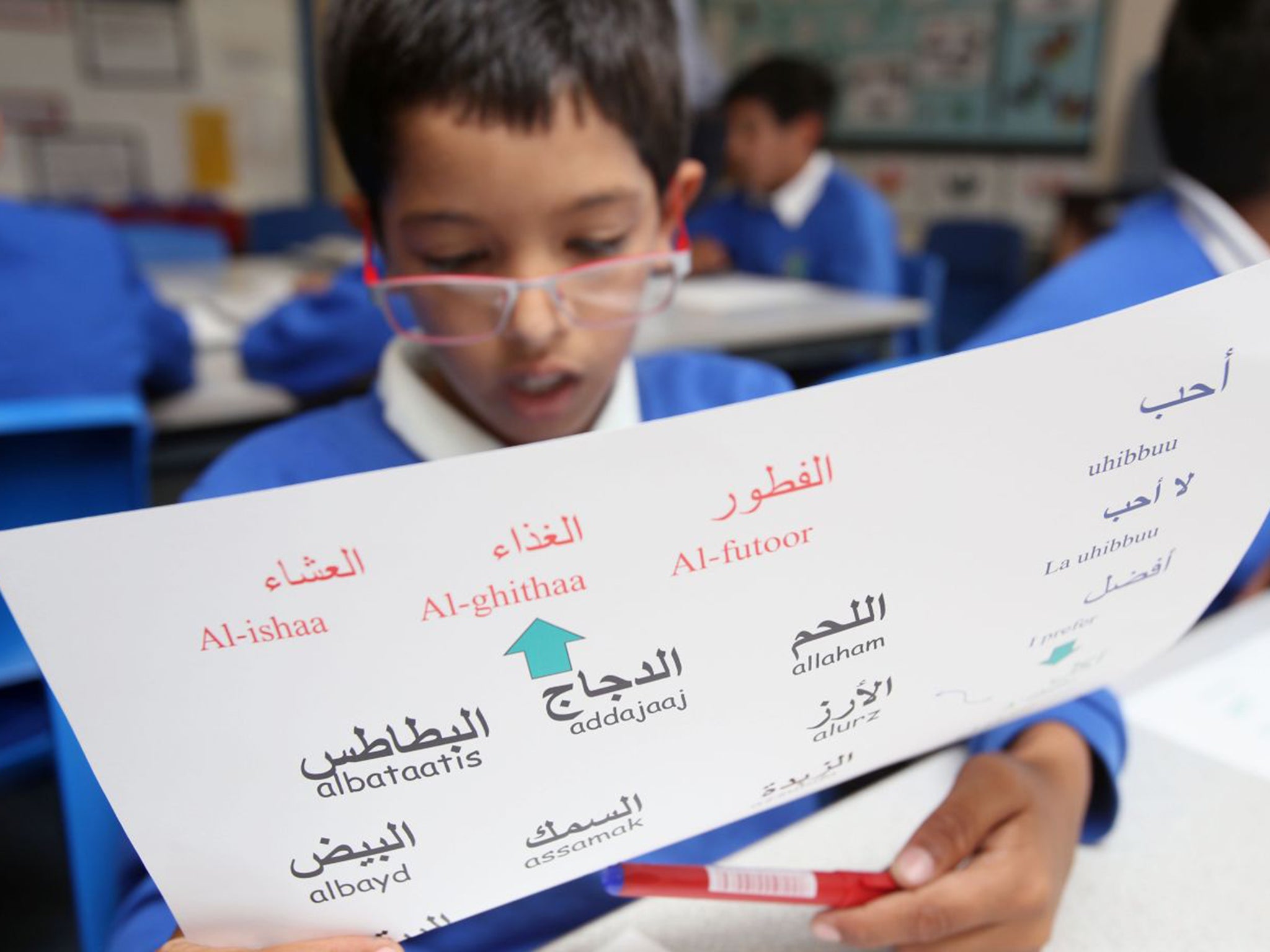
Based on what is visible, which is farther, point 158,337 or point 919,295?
point 919,295

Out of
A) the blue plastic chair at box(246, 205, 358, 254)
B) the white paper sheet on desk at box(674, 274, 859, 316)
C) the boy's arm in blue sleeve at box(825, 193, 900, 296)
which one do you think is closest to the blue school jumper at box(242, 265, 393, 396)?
the white paper sheet on desk at box(674, 274, 859, 316)

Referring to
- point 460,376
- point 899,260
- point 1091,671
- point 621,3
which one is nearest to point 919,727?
point 1091,671

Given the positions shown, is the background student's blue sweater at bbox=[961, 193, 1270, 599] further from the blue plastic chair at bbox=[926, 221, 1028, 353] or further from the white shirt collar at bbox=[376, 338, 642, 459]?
the blue plastic chair at bbox=[926, 221, 1028, 353]

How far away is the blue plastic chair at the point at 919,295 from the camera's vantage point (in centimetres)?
259

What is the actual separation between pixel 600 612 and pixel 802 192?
9.06 feet

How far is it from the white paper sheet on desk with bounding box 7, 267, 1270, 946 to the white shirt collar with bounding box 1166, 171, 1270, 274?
67 centimetres

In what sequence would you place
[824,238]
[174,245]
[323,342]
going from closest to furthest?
[323,342], [824,238], [174,245]

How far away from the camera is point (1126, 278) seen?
99 cm

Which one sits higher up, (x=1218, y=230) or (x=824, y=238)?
(x=1218, y=230)

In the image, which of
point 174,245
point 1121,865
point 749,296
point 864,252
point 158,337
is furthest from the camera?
point 174,245

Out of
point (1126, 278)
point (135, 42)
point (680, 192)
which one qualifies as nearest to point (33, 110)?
point (135, 42)

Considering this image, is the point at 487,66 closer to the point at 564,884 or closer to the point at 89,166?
the point at 564,884

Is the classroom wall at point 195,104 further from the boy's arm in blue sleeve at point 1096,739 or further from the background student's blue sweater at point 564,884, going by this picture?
the boy's arm in blue sleeve at point 1096,739

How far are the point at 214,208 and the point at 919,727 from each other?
4.17 metres
